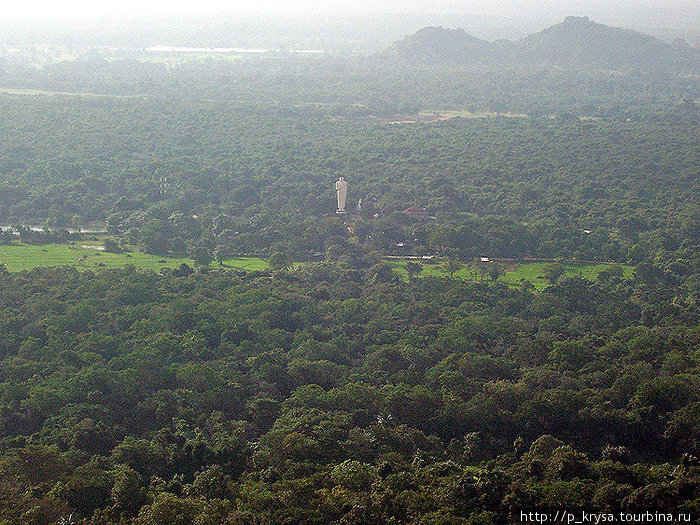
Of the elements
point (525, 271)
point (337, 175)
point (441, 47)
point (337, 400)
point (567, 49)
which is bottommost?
point (525, 271)

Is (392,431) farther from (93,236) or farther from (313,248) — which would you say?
(93,236)

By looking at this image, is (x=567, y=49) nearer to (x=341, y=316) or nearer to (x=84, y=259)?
(x=84, y=259)

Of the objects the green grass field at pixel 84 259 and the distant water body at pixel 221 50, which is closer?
the green grass field at pixel 84 259

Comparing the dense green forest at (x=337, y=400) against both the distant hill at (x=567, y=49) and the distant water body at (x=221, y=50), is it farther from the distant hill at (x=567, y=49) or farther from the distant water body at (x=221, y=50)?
the distant water body at (x=221, y=50)

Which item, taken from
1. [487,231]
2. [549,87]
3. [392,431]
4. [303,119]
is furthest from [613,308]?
[549,87]

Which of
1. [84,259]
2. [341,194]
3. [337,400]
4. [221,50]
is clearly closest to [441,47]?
[221,50]

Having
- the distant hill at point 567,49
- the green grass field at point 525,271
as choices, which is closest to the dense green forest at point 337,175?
the green grass field at point 525,271
